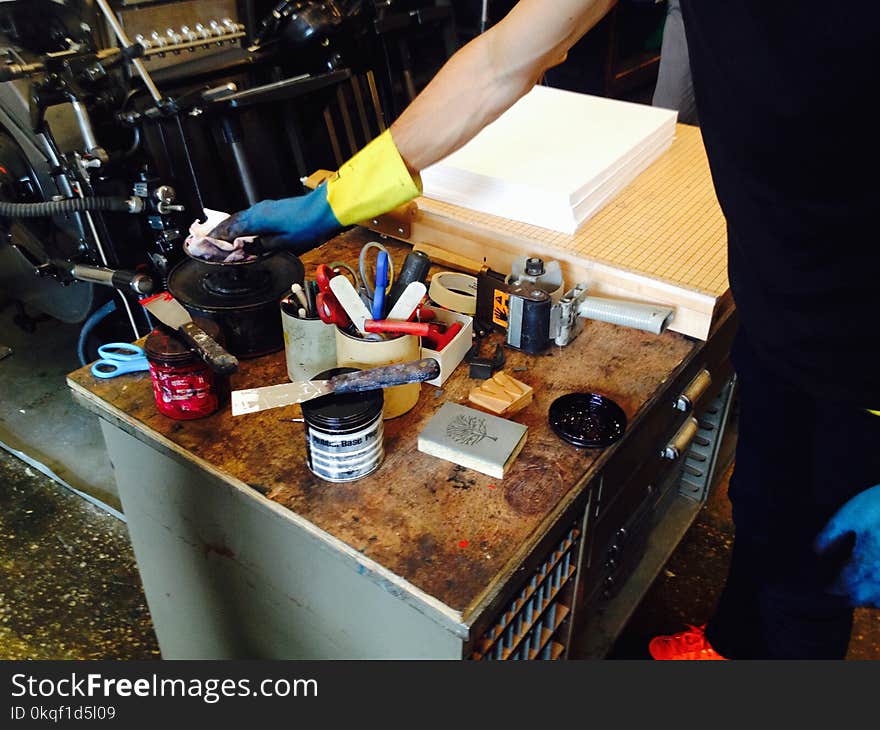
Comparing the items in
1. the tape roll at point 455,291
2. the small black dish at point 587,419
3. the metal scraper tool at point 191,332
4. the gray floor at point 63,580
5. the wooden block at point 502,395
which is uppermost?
the metal scraper tool at point 191,332

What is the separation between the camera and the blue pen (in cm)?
88

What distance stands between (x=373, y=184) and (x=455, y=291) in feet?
0.64

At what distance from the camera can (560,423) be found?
33.9 inches

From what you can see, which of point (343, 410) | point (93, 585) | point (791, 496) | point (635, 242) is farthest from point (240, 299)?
point (93, 585)

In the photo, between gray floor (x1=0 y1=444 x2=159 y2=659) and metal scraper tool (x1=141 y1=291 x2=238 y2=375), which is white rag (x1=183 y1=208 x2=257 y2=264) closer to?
metal scraper tool (x1=141 y1=291 x2=238 y2=375)

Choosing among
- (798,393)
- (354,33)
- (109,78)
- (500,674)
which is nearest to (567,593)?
(500,674)

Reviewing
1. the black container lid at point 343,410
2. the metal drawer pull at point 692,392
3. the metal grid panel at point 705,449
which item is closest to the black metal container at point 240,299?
the black container lid at point 343,410

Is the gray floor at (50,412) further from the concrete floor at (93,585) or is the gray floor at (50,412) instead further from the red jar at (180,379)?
the red jar at (180,379)

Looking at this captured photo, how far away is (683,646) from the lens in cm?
135

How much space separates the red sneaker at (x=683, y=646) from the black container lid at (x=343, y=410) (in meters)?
0.89

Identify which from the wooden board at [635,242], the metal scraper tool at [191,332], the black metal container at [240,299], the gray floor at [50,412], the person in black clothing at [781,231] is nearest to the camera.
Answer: the person in black clothing at [781,231]

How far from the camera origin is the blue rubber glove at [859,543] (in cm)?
87

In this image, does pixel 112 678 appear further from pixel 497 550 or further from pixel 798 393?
pixel 798 393

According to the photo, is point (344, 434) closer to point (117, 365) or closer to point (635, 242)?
point (117, 365)
